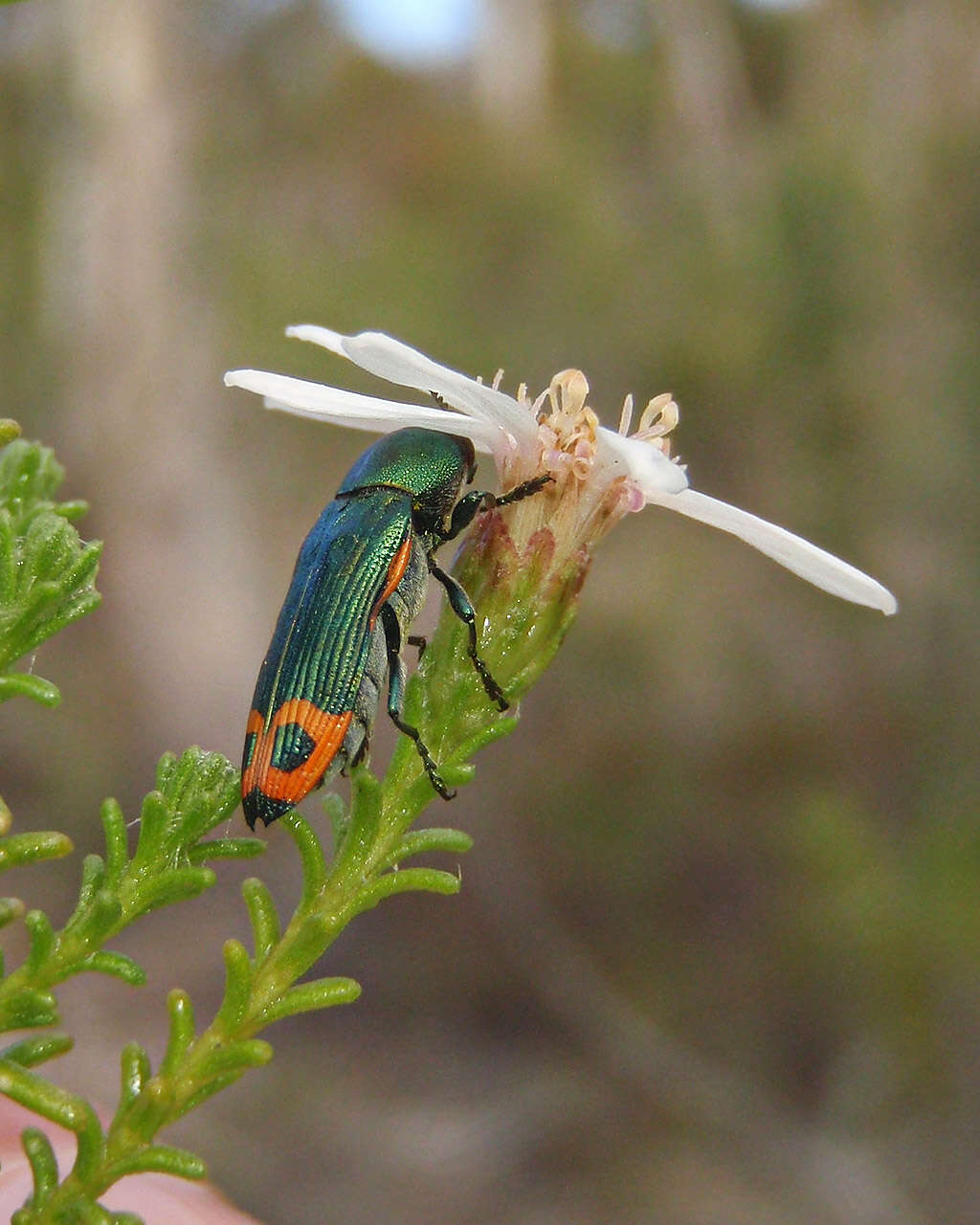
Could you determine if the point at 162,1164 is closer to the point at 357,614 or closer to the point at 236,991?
the point at 236,991

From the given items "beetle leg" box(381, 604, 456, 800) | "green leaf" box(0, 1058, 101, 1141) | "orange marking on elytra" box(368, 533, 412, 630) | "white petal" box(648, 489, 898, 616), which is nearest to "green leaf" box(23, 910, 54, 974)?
"green leaf" box(0, 1058, 101, 1141)

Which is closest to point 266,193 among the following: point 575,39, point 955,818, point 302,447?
point 302,447

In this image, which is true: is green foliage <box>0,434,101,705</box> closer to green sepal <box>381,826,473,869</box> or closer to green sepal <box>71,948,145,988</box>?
green sepal <box>71,948,145,988</box>

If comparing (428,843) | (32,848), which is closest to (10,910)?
(32,848)

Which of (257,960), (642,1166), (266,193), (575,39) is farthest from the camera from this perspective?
(575,39)

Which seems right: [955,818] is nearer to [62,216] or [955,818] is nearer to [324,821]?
[324,821]

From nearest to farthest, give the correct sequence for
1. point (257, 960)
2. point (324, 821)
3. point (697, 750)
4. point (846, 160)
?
point (257, 960) → point (324, 821) → point (846, 160) → point (697, 750)
